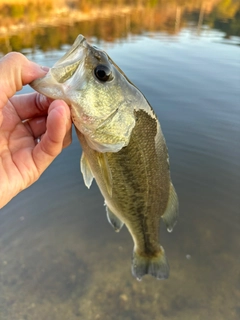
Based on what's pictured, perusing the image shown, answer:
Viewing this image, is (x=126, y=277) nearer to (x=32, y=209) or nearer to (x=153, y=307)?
(x=153, y=307)

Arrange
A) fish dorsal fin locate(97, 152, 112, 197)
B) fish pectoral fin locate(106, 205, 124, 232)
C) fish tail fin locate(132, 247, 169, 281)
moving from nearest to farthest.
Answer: fish dorsal fin locate(97, 152, 112, 197)
fish pectoral fin locate(106, 205, 124, 232)
fish tail fin locate(132, 247, 169, 281)

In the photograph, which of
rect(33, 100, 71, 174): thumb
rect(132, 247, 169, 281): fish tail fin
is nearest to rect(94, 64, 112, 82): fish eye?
rect(33, 100, 71, 174): thumb

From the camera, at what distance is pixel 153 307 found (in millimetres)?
3480

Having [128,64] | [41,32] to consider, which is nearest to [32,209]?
[128,64]

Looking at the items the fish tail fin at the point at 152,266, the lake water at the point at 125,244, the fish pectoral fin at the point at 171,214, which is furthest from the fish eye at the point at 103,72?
the lake water at the point at 125,244

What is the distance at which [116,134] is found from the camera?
1.71 meters

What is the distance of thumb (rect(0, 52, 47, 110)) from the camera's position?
1659mm

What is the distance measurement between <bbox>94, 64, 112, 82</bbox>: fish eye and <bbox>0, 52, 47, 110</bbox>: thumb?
354 millimetres

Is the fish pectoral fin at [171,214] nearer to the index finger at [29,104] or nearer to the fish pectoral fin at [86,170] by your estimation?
the fish pectoral fin at [86,170]

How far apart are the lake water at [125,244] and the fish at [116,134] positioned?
1.69m

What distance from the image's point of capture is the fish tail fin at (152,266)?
2628mm

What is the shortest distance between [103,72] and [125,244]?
10.6 ft

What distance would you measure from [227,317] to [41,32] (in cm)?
1879

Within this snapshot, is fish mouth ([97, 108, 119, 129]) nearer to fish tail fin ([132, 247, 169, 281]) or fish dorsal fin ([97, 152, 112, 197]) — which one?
fish dorsal fin ([97, 152, 112, 197])
